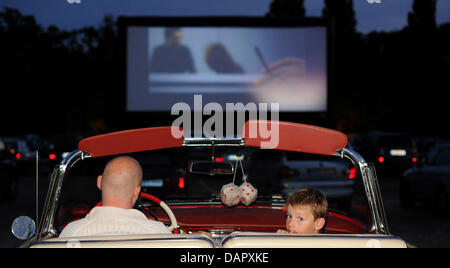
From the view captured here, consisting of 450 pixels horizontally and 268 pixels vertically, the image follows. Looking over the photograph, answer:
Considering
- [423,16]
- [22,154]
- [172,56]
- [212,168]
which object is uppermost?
[423,16]

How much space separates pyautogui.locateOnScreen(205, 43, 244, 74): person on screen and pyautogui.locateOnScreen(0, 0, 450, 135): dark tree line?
45.9 m

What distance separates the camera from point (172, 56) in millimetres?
16922

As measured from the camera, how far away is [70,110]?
75.4 meters

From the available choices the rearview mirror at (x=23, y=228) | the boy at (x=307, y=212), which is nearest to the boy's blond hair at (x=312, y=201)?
the boy at (x=307, y=212)

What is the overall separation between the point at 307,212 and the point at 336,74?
71.3 meters

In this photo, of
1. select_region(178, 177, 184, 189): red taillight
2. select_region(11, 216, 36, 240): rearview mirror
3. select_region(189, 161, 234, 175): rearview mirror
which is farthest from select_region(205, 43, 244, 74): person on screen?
select_region(11, 216, 36, 240): rearview mirror

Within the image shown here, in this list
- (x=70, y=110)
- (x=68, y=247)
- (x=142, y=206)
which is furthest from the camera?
(x=70, y=110)

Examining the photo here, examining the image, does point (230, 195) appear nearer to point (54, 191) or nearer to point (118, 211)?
point (54, 191)

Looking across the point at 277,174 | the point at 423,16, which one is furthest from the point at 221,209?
the point at 423,16

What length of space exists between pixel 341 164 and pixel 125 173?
10527 mm

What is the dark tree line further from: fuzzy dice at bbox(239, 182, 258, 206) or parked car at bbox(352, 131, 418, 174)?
fuzzy dice at bbox(239, 182, 258, 206)

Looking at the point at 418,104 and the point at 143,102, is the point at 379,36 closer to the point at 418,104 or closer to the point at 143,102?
the point at 418,104

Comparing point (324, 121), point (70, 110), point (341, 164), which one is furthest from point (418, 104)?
point (341, 164)

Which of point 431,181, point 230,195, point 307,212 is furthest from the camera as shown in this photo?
point 431,181
